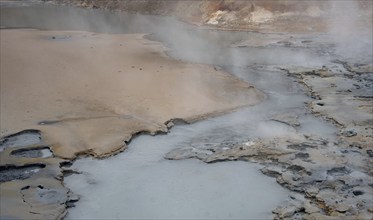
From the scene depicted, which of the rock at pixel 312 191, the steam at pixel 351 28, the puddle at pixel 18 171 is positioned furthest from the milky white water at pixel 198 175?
the steam at pixel 351 28

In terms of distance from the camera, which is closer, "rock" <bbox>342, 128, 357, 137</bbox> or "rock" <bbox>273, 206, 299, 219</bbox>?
"rock" <bbox>273, 206, 299, 219</bbox>

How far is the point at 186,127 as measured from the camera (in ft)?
37.8

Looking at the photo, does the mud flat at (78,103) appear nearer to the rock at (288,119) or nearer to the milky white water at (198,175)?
the milky white water at (198,175)

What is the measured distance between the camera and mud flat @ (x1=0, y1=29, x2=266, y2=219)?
29.0ft

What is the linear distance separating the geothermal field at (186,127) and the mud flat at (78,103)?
4 cm

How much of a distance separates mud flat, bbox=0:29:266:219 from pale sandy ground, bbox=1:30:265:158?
27 millimetres

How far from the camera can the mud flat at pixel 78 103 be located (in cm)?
883

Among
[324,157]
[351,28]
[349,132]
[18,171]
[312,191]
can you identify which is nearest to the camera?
Answer: [312,191]

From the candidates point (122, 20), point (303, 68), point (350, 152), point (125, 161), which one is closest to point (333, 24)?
point (303, 68)

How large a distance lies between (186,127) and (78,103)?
12.1 ft

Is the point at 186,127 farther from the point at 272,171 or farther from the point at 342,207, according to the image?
the point at 342,207

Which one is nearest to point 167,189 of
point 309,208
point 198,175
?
point 198,175

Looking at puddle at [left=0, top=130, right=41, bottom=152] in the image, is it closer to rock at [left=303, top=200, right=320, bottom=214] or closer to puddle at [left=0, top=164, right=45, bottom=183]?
puddle at [left=0, top=164, right=45, bottom=183]

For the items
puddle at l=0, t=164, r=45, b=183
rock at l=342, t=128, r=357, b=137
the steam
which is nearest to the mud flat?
puddle at l=0, t=164, r=45, b=183
